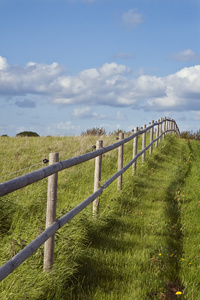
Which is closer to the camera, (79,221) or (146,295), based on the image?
(146,295)

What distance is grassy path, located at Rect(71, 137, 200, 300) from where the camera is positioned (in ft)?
12.8

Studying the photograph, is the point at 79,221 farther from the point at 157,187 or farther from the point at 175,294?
the point at 157,187

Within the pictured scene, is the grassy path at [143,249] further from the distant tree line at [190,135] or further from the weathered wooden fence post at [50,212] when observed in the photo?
the distant tree line at [190,135]

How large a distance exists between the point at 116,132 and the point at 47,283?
20845 mm

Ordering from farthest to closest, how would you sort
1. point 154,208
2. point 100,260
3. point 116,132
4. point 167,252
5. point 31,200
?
point 116,132 → point 154,208 → point 31,200 → point 167,252 → point 100,260

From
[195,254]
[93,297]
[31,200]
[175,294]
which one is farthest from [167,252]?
[31,200]

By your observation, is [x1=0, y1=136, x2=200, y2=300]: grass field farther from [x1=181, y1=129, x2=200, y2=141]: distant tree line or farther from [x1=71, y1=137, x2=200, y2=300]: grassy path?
[x1=181, y1=129, x2=200, y2=141]: distant tree line

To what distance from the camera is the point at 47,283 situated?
3.51 metres

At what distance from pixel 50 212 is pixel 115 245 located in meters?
1.60

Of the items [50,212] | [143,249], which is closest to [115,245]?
[143,249]

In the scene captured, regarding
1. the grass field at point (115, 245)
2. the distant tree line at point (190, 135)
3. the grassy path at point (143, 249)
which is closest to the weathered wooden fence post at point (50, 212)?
the grass field at point (115, 245)

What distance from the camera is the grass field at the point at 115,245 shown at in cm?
370

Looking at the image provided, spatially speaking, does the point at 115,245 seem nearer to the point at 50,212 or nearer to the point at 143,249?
the point at 143,249

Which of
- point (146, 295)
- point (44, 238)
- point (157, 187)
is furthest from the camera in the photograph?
point (157, 187)
